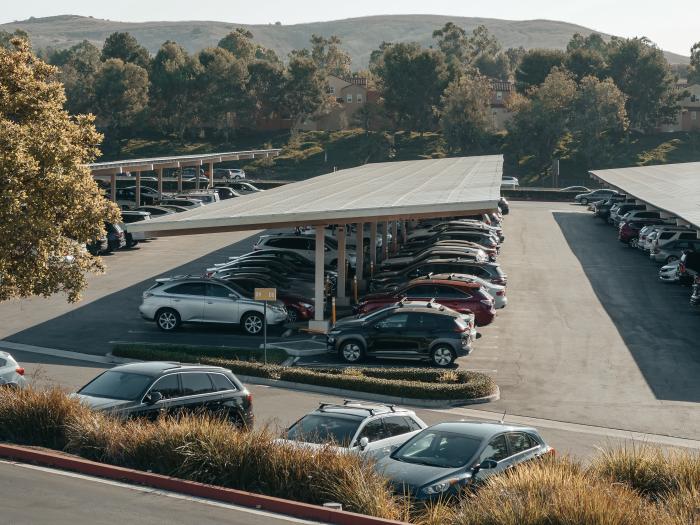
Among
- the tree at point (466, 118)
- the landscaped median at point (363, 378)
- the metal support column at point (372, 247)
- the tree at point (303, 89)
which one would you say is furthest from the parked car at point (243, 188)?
the landscaped median at point (363, 378)

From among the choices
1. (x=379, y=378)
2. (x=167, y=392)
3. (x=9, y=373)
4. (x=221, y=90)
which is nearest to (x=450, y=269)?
(x=379, y=378)

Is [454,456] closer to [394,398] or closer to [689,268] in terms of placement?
[394,398]

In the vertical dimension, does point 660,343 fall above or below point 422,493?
below

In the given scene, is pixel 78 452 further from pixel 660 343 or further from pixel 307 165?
pixel 307 165

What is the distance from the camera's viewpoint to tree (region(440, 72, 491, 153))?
11200 centimetres

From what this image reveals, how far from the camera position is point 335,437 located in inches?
649

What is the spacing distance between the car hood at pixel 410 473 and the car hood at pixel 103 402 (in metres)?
4.78

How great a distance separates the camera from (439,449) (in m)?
15.7

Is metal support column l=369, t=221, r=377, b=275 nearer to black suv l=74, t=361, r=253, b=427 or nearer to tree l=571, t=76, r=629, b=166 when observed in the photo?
black suv l=74, t=361, r=253, b=427

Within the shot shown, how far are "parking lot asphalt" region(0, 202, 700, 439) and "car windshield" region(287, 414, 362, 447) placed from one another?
8586 millimetres

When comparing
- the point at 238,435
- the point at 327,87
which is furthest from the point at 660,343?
the point at 327,87

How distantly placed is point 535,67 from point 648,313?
10238 cm

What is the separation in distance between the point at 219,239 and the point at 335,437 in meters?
44.0

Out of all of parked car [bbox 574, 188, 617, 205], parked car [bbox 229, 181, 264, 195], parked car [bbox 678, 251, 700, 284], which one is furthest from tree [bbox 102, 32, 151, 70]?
parked car [bbox 678, 251, 700, 284]
